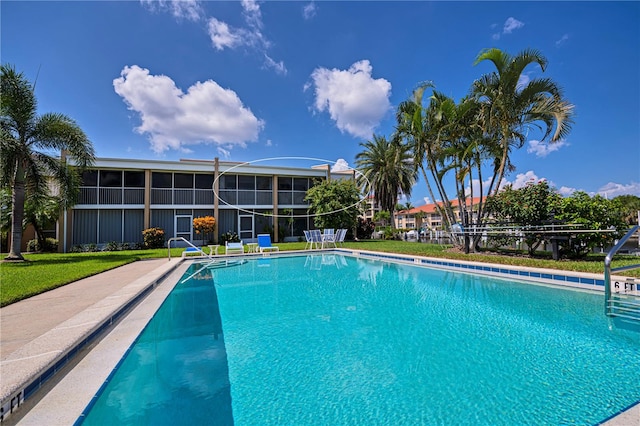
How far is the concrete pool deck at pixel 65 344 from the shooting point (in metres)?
2.26

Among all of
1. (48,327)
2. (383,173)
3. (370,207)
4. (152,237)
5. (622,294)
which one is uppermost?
(383,173)

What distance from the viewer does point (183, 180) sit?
20.0 m

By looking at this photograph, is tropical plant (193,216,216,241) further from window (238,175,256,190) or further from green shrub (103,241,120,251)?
green shrub (103,241,120,251)

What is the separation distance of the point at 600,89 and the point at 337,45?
576 inches

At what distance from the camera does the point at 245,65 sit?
60.5 ft

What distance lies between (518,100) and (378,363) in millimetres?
11633

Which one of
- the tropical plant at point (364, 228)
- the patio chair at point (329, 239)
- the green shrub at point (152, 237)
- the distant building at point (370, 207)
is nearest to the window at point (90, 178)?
the green shrub at point (152, 237)

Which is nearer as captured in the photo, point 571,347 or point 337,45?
point 571,347

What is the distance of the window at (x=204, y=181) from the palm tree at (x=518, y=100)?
16330 mm

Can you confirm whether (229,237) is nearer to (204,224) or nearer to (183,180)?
(204,224)

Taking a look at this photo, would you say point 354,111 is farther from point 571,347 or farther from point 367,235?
point 571,347

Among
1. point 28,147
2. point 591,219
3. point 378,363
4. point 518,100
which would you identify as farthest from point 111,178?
point 591,219

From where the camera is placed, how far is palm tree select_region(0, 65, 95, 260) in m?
10.8

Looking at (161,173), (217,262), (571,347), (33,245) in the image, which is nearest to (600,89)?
(571,347)
